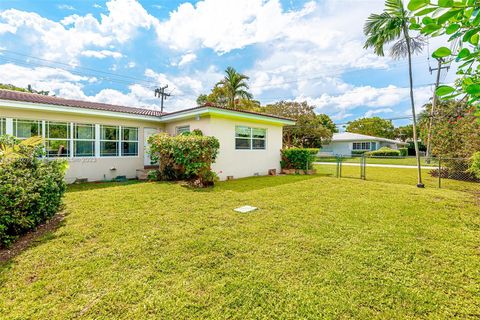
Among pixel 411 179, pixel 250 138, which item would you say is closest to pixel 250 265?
pixel 250 138

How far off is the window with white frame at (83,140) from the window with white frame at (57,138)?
0.82 ft

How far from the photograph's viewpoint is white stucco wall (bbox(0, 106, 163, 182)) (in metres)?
9.16

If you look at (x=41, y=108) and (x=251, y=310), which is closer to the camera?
(x=251, y=310)

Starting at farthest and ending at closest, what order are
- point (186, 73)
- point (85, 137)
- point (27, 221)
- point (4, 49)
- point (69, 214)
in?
point (186, 73) → point (4, 49) → point (85, 137) → point (69, 214) → point (27, 221)

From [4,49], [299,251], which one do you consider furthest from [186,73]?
[299,251]

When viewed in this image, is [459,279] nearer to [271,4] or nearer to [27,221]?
[27,221]

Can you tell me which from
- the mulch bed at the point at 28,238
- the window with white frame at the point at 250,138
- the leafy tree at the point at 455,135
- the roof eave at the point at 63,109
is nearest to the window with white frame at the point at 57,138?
the roof eave at the point at 63,109

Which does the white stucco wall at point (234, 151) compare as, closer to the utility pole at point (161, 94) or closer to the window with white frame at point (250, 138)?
the window with white frame at point (250, 138)

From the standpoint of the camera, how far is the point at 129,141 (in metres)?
11.7

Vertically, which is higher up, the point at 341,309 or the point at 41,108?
the point at 41,108

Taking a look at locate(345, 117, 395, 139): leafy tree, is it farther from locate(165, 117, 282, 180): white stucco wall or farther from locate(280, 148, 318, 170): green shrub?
locate(165, 117, 282, 180): white stucco wall

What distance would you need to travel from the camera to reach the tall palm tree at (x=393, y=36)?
8.67 m

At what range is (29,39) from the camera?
1366 centimetres

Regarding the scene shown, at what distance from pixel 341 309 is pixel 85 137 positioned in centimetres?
1159
